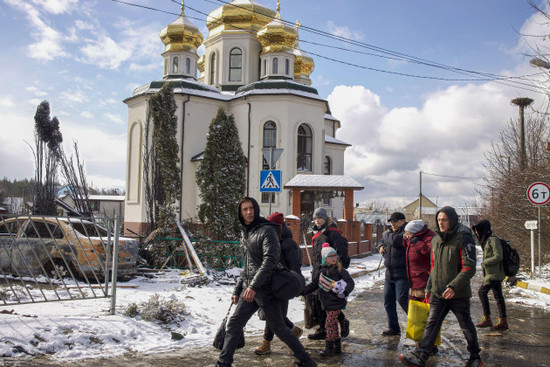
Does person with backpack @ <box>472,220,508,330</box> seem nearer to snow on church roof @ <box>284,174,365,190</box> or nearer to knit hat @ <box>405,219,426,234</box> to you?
knit hat @ <box>405,219,426,234</box>

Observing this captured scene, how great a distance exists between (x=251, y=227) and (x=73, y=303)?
4.09m

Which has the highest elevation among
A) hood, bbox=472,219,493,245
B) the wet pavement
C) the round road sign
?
the round road sign

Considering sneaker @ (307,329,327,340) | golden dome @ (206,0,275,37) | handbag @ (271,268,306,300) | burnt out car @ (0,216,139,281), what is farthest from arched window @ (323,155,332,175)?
handbag @ (271,268,306,300)

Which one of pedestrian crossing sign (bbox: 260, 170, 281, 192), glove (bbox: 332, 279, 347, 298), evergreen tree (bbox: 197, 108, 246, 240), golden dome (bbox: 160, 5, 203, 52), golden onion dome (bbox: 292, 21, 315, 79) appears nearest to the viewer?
glove (bbox: 332, 279, 347, 298)

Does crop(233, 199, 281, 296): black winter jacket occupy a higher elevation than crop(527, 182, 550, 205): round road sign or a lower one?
lower

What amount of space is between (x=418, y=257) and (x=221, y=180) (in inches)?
530

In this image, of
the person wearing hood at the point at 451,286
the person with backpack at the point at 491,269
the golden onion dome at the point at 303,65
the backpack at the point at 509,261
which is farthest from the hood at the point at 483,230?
the golden onion dome at the point at 303,65

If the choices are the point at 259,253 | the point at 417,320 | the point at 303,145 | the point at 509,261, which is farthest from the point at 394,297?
the point at 303,145

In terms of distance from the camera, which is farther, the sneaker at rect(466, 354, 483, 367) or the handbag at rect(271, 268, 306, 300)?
the sneaker at rect(466, 354, 483, 367)

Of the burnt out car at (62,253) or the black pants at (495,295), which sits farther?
the burnt out car at (62,253)

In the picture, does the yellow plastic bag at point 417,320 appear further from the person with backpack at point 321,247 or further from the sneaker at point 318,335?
the sneaker at point 318,335

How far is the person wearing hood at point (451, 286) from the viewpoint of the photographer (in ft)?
16.9

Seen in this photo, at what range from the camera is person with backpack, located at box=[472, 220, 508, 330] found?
290 inches

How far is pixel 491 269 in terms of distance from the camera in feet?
24.8
